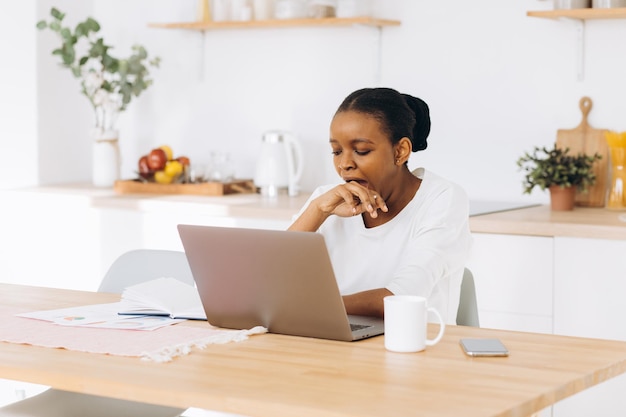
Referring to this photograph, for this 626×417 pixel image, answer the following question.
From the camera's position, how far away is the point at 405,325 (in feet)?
5.53

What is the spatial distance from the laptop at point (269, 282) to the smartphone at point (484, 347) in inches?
7.5

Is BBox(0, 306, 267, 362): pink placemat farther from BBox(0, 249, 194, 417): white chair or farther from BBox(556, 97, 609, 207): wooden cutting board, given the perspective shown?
BBox(556, 97, 609, 207): wooden cutting board

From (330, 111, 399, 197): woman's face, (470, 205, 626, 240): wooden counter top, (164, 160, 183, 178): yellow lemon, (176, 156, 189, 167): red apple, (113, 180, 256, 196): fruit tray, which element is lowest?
(470, 205, 626, 240): wooden counter top

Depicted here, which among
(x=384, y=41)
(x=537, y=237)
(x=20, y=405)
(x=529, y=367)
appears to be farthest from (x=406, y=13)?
(x=529, y=367)

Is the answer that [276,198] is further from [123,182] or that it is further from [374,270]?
[374,270]

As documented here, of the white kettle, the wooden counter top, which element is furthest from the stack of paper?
the white kettle

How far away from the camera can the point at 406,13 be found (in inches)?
152

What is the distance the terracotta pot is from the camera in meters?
3.40

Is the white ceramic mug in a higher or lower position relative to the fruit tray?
lower

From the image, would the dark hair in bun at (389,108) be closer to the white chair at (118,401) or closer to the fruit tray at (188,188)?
the white chair at (118,401)

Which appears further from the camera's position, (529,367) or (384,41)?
(384,41)

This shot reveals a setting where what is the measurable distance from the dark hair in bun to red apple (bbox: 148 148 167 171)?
1.89 meters

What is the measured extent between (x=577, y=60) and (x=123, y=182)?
1765 millimetres

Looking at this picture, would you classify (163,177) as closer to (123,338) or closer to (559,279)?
(559,279)
